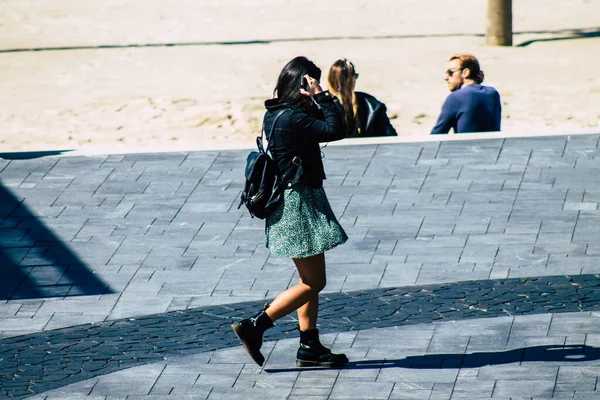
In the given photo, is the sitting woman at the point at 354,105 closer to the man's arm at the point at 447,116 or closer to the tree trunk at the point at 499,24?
the man's arm at the point at 447,116

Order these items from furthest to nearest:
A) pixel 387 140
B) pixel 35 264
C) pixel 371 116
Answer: pixel 387 140 < pixel 371 116 < pixel 35 264

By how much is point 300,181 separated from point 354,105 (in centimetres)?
441

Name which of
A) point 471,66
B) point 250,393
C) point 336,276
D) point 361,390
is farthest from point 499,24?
point 250,393

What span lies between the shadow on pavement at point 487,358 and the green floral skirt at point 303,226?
2.43ft

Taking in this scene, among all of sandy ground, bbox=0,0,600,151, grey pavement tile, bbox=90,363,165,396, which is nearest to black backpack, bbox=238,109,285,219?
grey pavement tile, bbox=90,363,165,396

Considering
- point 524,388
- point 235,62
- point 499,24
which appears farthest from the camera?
point 499,24

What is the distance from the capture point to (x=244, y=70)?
63.9 ft

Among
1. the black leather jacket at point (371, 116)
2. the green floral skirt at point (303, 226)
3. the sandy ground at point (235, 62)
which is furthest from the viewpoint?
the sandy ground at point (235, 62)

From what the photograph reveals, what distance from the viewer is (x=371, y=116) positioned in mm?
10844

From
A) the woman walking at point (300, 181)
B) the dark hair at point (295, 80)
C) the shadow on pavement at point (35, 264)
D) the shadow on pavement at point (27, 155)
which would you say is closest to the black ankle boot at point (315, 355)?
the woman walking at point (300, 181)

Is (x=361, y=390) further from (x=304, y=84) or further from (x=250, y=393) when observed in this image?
(x=304, y=84)

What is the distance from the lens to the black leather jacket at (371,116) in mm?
10742

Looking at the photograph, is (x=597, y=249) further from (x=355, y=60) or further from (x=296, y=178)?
(x=355, y=60)

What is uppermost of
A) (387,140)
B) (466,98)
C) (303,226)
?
(303,226)
